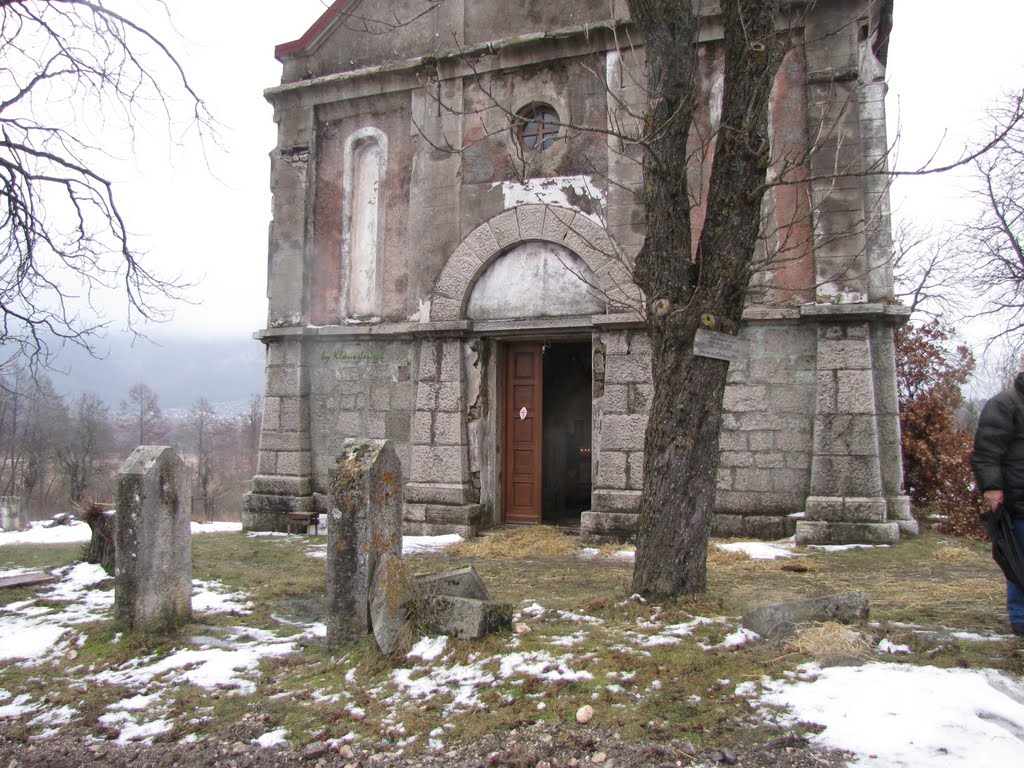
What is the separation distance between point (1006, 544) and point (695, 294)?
2.36m

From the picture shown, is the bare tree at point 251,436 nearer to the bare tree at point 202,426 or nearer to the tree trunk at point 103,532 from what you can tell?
the bare tree at point 202,426

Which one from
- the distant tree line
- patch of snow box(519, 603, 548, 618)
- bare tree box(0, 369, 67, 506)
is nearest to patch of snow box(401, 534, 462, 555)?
patch of snow box(519, 603, 548, 618)

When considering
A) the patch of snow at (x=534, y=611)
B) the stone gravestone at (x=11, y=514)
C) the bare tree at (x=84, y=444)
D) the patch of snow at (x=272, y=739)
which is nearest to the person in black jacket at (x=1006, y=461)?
the patch of snow at (x=534, y=611)

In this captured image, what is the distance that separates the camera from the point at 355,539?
4.68 m

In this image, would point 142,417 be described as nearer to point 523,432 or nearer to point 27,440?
point 27,440

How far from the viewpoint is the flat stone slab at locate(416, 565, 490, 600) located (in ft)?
15.4

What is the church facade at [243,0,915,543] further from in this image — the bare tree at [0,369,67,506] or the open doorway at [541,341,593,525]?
the bare tree at [0,369,67,506]

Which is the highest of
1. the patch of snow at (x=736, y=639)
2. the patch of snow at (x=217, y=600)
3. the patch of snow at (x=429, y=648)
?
the patch of snow at (x=736, y=639)

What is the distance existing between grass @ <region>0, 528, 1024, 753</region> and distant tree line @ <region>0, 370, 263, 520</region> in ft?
77.9

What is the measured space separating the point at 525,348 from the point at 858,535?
4.79 meters

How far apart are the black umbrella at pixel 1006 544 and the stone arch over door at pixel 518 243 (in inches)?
203

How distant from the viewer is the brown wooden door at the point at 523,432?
1016 centimetres

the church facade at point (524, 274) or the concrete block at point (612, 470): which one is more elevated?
the church facade at point (524, 274)

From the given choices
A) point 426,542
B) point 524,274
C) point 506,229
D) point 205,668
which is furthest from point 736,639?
point 506,229
